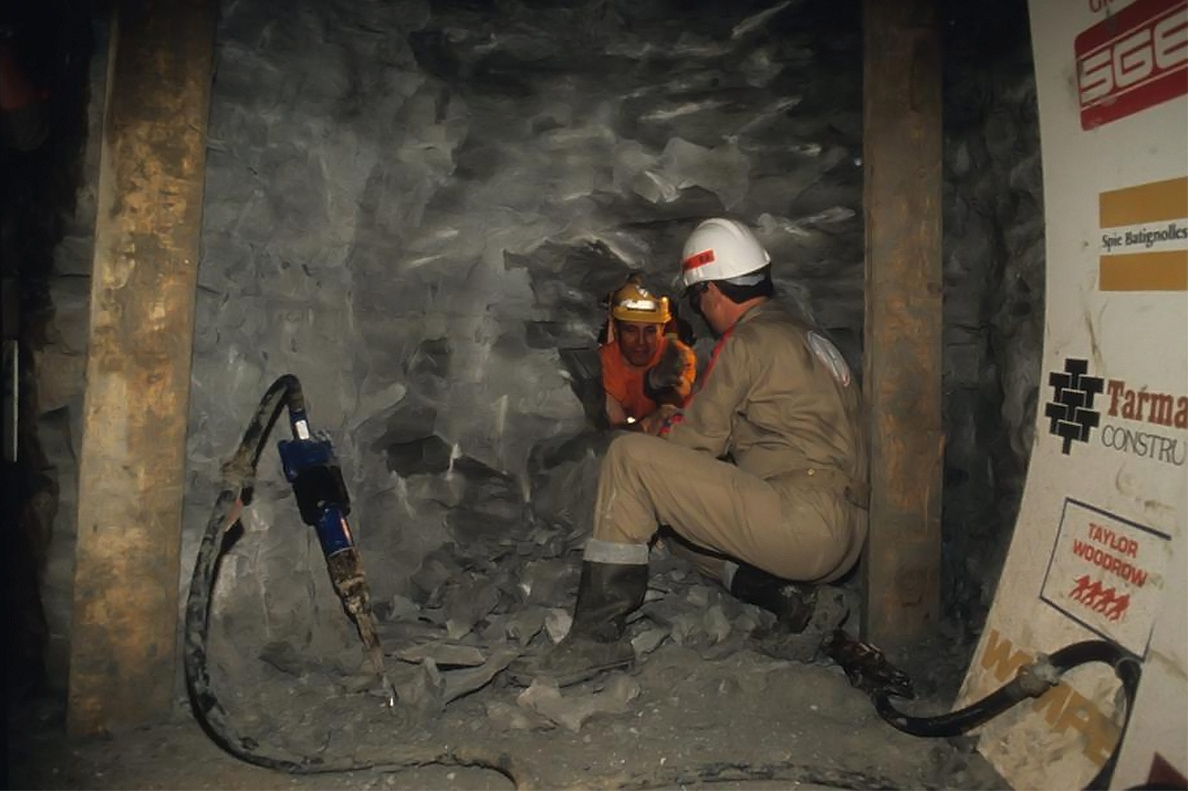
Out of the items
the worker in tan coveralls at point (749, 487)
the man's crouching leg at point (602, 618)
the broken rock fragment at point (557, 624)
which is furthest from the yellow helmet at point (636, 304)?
the broken rock fragment at point (557, 624)

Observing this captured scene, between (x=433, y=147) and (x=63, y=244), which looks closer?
(x=63, y=244)

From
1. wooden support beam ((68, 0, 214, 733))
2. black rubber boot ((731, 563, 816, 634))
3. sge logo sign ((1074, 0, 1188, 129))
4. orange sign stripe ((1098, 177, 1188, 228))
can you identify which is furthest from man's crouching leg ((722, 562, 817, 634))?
wooden support beam ((68, 0, 214, 733))

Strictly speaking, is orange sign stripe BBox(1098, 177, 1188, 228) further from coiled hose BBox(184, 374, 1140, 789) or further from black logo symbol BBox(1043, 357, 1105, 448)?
coiled hose BBox(184, 374, 1140, 789)

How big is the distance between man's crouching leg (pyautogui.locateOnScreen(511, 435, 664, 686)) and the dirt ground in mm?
133

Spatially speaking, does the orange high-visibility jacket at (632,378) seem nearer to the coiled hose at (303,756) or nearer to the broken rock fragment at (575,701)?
the broken rock fragment at (575,701)

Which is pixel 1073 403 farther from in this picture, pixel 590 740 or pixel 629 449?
pixel 590 740

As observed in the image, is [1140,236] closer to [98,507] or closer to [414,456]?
[414,456]

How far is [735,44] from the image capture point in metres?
3.81

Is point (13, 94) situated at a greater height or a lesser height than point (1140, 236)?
greater

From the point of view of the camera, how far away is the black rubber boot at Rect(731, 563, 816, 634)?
351 cm

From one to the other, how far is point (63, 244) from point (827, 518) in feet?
8.86

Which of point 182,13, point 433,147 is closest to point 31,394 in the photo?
point 182,13

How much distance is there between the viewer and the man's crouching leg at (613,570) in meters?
3.33

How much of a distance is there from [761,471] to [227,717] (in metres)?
1.99
